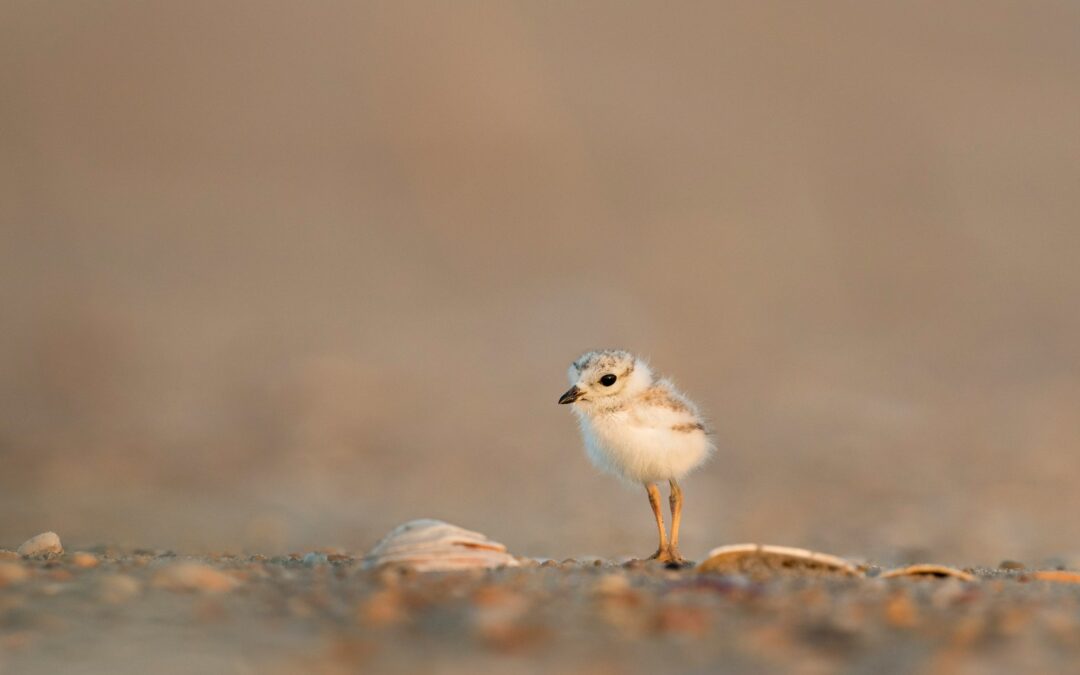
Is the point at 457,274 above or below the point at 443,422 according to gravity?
above

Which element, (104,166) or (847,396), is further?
(104,166)

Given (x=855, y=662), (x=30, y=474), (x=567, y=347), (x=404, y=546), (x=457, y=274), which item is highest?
(x=457, y=274)

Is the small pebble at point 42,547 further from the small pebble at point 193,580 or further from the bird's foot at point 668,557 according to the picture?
the bird's foot at point 668,557

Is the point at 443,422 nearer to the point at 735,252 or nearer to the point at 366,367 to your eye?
the point at 366,367

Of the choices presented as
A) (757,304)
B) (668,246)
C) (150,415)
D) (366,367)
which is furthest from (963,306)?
(150,415)

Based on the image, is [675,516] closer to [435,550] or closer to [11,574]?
[435,550]

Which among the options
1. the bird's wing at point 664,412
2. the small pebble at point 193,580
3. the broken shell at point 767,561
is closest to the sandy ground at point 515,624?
the small pebble at point 193,580

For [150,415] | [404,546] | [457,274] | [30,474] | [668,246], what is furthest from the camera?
[668,246]
